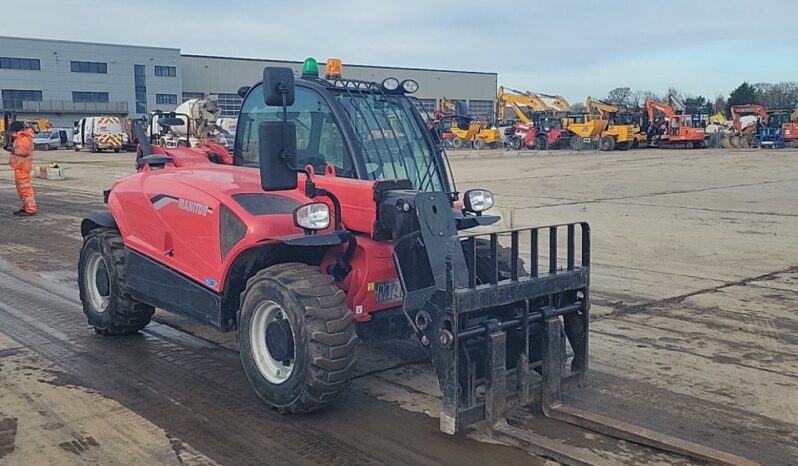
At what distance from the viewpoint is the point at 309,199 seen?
5047 millimetres

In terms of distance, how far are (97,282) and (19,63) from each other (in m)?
81.7

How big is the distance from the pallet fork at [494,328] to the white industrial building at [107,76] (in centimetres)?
7141

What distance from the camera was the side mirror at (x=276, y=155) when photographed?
455 centimetres

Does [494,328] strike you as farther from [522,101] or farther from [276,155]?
[522,101]

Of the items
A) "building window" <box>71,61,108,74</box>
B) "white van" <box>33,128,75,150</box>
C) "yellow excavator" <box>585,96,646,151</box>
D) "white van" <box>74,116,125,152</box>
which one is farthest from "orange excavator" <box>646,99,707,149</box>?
"building window" <box>71,61,108,74</box>

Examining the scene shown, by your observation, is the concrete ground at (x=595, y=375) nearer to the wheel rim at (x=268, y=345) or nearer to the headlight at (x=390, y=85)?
the wheel rim at (x=268, y=345)

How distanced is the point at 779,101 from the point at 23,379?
8621cm

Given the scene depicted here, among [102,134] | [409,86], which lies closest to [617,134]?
[102,134]

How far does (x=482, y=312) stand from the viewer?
4.46m

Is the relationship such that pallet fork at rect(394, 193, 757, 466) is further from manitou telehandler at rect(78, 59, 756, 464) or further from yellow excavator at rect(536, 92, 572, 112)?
yellow excavator at rect(536, 92, 572, 112)

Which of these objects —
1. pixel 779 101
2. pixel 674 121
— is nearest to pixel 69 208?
pixel 674 121

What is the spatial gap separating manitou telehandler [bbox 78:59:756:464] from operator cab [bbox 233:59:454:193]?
0.04ft

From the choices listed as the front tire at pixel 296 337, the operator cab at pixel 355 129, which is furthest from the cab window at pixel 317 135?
the front tire at pixel 296 337

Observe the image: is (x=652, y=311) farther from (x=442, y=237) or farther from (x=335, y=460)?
(x=335, y=460)
